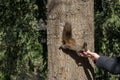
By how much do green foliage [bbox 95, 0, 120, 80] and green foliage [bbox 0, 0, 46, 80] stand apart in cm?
80

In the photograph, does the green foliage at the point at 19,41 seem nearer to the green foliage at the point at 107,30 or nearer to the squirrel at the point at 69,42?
the green foliage at the point at 107,30

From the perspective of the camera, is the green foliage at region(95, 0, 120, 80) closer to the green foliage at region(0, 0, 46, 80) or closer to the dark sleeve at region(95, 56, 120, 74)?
the green foliage at region(0, 0, 46, 80)

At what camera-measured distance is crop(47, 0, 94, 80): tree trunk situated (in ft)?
9.53

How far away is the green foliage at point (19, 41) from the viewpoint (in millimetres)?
5180

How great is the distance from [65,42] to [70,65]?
18cm

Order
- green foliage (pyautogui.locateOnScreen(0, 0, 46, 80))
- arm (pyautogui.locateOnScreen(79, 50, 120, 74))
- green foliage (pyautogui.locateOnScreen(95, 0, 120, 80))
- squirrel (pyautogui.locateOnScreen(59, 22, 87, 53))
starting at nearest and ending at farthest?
squirrel (pyautogui.locateOnScreen(59, 22, 87, 53)) → arm (pyautogui.locateOnScreen(79, 50, 120, 74)) → green foliage (pyautogui.locateOnScreen(95, 0, 120, 80)) → green foliage (pyautogui.locateOnScreen(0, 0, 46, 80))

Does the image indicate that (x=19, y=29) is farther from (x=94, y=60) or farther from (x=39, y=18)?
(x=94, y=60)

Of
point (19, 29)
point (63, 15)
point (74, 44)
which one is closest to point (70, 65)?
point (74, 44)

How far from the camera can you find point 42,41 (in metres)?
5.43

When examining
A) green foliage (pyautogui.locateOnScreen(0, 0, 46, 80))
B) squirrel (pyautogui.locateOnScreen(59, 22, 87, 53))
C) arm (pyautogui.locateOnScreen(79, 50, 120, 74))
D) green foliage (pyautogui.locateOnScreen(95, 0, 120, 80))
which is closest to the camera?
squirrel (pyautogui.locateOnScreen(59, 22, 87, 53))

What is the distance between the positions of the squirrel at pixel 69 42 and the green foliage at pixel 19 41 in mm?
2255

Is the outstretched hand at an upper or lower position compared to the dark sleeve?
upper

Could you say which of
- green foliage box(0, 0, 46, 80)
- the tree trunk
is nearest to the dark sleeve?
the tree trunk

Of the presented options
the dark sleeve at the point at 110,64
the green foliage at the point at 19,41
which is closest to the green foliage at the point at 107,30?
the green foliage at the point at 19,41
